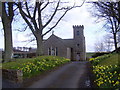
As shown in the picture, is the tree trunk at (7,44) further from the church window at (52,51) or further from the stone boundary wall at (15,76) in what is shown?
the church window at (52,51)

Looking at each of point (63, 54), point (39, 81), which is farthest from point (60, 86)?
point (63, 54)

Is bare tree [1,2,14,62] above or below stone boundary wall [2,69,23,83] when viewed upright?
above

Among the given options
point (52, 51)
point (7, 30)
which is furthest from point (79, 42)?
point (7, 30)

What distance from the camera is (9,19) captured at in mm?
11945

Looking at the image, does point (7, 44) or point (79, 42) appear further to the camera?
point (79, 42)

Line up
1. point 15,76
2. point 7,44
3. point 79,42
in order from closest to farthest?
1. point 15,76
2. point 7,44
3. point 79,42

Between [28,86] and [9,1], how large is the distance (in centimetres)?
794

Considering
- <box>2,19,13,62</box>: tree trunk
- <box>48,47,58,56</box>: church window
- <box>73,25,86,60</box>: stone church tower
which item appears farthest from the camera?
<box>73,25,86,60</box>: stone church tower

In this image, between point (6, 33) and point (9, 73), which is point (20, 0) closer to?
point (6, 33)

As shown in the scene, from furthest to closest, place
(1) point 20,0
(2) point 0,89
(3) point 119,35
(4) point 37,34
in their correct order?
(3) point 119,35
(4) point 37,34
(1) point 20,0
(2) point 0,89

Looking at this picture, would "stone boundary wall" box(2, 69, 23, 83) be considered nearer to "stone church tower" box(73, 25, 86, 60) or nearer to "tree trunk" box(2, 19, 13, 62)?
"tree trunk" box(2, 19, 13, 62)

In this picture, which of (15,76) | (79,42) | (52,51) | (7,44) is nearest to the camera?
(15,76)

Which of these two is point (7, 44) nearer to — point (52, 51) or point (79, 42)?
point (52, 51)

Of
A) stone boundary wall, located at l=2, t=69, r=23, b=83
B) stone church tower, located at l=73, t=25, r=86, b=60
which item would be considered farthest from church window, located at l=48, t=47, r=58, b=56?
stone boundary wall, located at l=2, t=69, r=23, b=83
